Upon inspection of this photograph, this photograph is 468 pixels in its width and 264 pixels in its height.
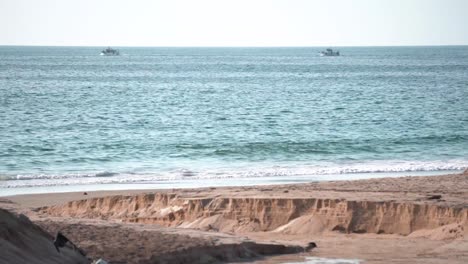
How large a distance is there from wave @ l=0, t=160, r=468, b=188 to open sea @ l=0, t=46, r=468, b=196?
3 centimetres

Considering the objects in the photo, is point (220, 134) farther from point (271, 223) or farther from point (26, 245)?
point (26, 245)

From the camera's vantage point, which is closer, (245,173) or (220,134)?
(245,173)

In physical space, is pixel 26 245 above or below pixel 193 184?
above

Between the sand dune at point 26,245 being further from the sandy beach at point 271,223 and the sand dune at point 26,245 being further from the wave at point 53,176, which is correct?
the wave at point 53,176

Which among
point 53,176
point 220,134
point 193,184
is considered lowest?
point 220,134

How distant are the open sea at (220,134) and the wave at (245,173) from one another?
3cm

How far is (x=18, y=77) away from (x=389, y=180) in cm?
8131

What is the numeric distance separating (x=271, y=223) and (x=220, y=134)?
27307 millimetres

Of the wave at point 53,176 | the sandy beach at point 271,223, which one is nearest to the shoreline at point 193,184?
the wave at point 53,176

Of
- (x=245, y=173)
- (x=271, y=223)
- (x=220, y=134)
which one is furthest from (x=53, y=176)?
(x=220, y=134)

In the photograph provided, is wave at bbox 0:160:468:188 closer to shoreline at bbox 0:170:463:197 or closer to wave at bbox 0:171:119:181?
wave at bbox 0:171:119:181

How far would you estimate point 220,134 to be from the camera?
4762 cm

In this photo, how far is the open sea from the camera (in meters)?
32.3

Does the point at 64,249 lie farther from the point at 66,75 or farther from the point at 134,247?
the point at 66,75
